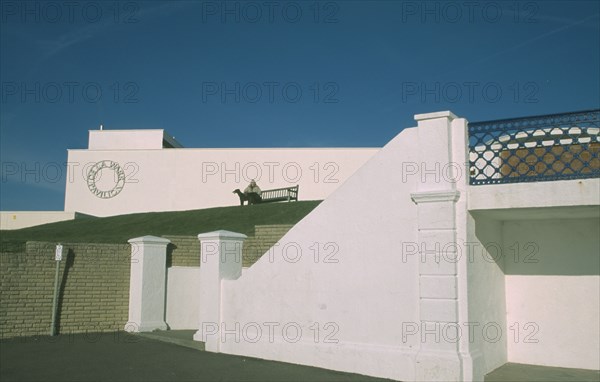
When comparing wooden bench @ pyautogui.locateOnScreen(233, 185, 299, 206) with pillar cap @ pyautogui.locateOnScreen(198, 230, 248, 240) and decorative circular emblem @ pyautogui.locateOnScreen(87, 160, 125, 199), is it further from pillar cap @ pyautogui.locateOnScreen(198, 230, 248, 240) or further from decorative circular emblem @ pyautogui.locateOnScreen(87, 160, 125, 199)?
pillar cap @ pyautogui.locateOnScreen(198, 230, 248, 240)

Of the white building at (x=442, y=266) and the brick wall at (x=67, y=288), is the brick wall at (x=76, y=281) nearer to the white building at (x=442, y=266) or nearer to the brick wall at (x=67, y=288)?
the brick wall at (x=67, y=288)

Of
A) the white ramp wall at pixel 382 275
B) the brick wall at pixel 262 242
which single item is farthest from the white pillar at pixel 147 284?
the white ramp wall at pixel 382 275

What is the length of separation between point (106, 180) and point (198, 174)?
6.79 m

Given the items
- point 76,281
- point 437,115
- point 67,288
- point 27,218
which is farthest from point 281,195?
point 437,115

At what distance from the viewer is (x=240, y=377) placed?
7.87 meters

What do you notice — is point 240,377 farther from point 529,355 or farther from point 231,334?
point 529,355

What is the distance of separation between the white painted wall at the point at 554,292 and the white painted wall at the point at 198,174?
94.2 ft

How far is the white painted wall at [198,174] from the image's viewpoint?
37906 mm

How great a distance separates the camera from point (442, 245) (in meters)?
7.35

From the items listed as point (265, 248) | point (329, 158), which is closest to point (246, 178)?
point (329, 158)

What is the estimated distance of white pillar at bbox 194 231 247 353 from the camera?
10.1 m

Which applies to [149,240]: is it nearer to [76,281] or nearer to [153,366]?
[76,281]

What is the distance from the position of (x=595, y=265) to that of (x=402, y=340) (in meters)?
3.15

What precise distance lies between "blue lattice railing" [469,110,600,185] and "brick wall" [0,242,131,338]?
8.65m
